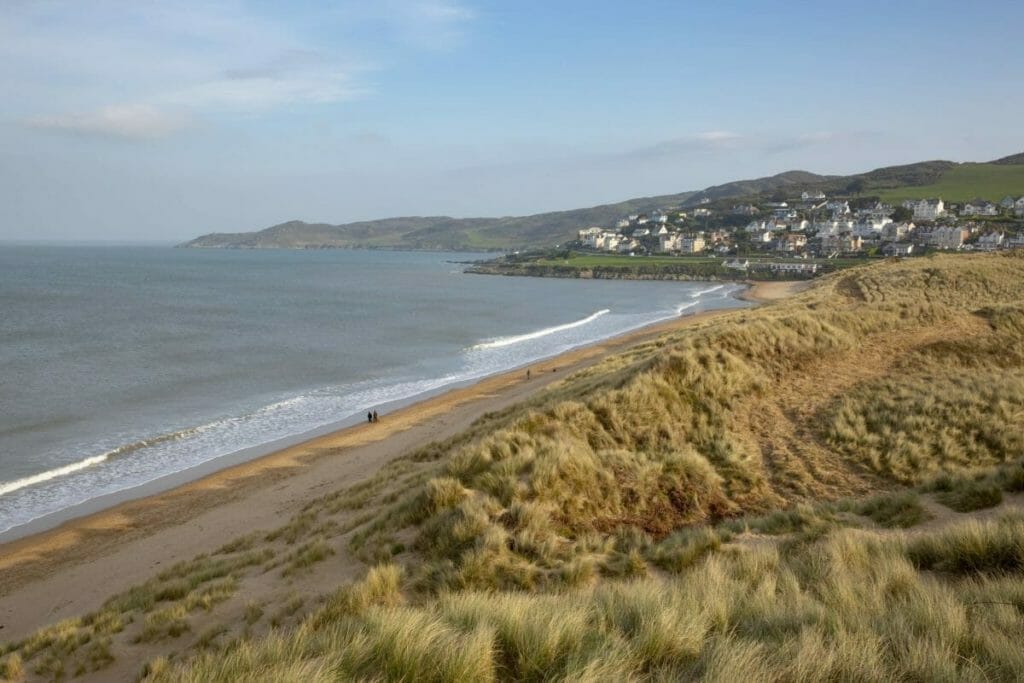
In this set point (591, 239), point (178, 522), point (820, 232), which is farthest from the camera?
point (591, 239)

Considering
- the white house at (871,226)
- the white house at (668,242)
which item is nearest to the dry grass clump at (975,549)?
the white house at (871,226)

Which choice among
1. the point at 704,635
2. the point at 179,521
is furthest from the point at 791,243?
the point at 704,635

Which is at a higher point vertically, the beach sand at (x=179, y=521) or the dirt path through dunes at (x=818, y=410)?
the dirt path through dunes at (x=818, y=410)

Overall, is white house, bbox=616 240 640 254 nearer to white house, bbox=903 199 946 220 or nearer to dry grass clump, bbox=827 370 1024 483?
white house, bbox=903 199 946 220

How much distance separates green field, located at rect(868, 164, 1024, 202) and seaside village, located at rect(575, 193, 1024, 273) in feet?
22.3

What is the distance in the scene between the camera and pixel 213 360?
33.5 metres

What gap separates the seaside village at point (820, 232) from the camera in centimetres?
8644

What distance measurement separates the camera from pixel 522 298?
73812 millimetres

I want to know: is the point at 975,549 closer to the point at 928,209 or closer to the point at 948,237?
the point at 948,237

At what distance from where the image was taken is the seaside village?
3403 inches

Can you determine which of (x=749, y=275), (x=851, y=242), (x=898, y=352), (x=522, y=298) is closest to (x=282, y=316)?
(x=522, y=298)

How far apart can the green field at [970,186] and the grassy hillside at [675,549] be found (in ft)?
430

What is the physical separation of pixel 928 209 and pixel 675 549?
426ft

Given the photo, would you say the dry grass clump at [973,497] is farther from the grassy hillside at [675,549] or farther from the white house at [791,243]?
the white house at [791,243]
